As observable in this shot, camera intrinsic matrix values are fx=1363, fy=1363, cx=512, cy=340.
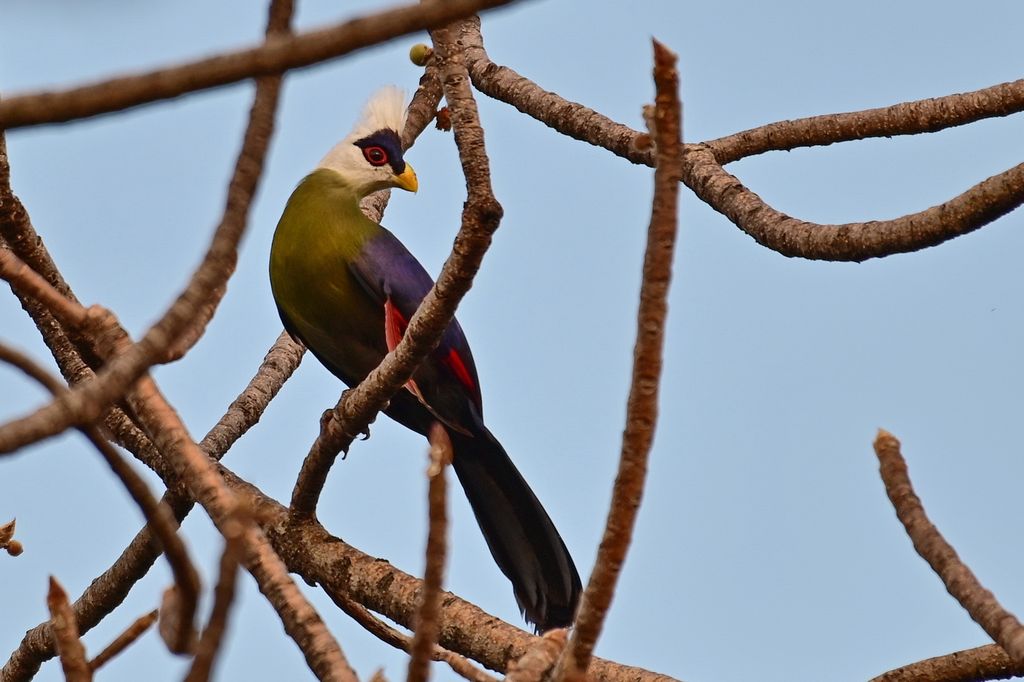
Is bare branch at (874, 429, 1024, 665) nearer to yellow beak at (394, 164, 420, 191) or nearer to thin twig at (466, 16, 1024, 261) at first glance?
thin twig at (466, 16, 1024, 261)

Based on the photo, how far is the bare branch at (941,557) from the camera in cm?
156

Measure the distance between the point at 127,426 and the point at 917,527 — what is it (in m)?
2.21

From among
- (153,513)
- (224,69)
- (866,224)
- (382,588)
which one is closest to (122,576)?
(382,588)

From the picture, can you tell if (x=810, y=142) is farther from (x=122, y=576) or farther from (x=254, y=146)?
(x=254, y=146)

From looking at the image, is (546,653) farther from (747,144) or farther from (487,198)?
(747,144)

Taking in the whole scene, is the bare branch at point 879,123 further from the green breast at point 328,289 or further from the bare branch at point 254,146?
the bare branch at point 254,146

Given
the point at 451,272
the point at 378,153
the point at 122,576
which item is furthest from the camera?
the point at 378,153

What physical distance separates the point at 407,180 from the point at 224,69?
3.74 meters

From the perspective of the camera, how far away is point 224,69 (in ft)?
3.40

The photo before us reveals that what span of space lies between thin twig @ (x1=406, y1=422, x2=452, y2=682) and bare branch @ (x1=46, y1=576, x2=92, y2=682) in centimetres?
41

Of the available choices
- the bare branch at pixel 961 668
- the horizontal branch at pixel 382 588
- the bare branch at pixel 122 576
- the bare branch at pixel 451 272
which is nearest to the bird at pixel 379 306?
the bare branch at pixel 122 576

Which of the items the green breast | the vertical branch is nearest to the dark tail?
the green breast

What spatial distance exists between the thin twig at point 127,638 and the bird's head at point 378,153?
10.3ft

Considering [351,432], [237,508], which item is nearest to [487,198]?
[351,432]
